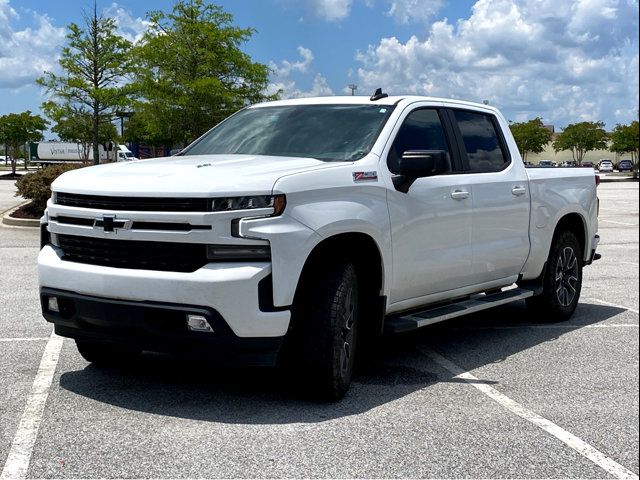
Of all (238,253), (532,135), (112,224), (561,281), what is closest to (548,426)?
(238,253)

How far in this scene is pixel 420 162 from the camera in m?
5.41

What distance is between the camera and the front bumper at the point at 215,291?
4.52m

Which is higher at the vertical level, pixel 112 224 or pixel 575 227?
pixel 112 224

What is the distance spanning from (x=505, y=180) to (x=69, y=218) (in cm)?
356

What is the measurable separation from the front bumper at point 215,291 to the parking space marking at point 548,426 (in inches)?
59.5

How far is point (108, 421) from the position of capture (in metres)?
4.64

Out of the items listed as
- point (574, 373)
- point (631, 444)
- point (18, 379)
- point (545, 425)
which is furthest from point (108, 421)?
point (574, 373)

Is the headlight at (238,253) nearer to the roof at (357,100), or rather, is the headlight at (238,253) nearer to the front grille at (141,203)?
the front grille at (141,203)

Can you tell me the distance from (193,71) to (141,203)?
95.3 feet

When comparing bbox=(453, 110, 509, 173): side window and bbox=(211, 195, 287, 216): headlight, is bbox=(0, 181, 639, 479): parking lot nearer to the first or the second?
bbox=(211, 195, 287, 216): headlight

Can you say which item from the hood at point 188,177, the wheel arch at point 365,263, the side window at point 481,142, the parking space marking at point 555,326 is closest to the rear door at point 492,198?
the side window at point 481,142

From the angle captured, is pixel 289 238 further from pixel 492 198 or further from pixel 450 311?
pixel 492 198

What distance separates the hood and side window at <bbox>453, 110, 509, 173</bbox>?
178cm

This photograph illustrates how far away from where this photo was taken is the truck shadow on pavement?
4.88 m
